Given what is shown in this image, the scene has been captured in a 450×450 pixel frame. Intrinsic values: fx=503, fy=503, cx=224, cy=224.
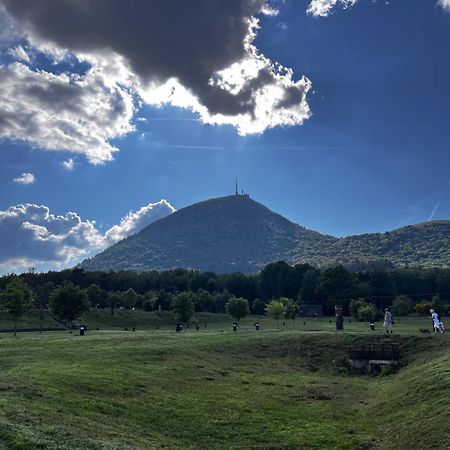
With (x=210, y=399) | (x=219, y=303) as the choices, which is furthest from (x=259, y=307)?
(x=210, y=399)

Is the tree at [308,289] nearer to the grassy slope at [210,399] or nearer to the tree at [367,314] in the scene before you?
the tree at [367,314]

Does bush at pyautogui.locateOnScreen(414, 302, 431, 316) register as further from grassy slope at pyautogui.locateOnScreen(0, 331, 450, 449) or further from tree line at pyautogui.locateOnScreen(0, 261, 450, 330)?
grassy slope at pyautogui.locateOnScreen(0, 331, 450, 449)

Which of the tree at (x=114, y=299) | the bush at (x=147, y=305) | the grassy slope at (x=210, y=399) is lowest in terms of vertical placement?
the grassy slope at (x=210, y=399)

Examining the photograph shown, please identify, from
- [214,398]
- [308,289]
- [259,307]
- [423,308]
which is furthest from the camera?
[308,289]

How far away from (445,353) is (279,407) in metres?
14.9

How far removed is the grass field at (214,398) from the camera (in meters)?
19.7

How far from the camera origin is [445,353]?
1394 inches

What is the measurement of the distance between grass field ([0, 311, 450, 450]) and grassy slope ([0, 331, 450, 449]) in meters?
0.06

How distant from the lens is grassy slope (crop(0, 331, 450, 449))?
19.7 m

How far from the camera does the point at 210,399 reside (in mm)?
27953

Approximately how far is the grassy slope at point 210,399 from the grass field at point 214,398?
0.06m

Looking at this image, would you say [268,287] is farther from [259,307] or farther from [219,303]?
[219,303]

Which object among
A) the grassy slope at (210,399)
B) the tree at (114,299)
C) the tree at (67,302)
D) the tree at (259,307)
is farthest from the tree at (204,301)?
the grassy slope at (210,399)

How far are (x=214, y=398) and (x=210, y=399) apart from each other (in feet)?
1.39
